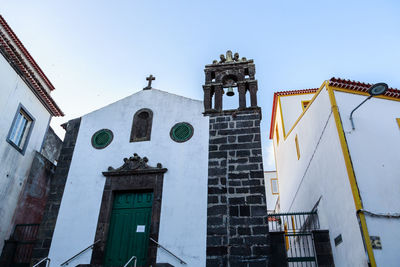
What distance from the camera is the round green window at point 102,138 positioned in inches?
360

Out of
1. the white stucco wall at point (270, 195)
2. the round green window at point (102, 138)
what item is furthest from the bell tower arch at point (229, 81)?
the white stucco wall at point (270, 195)

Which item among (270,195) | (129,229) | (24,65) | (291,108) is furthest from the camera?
(270,195)

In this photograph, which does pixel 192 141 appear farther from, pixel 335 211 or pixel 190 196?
pixel 335 211

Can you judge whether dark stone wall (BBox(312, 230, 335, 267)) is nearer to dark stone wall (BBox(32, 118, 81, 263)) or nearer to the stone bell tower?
the stone bell tower

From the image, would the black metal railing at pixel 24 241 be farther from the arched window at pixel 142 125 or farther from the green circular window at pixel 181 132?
the green circular window at pixel 181 132

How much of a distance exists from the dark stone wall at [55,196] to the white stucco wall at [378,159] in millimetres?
6831

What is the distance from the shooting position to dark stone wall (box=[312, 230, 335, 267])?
7.85 meters

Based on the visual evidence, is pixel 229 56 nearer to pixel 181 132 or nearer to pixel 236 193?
pixel 181 132

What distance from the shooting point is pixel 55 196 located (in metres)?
8.62

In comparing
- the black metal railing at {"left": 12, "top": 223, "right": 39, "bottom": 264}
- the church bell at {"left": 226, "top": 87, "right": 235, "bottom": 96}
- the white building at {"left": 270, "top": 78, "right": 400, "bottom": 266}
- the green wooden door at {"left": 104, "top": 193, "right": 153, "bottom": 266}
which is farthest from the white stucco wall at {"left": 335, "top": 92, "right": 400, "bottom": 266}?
the black metal railing at {"left": 12, "top": 223, "right": 39, "bottom": 264}

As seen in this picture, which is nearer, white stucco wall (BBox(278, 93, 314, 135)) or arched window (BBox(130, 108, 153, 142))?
arched window (BBox(130, 108, 153, 142))

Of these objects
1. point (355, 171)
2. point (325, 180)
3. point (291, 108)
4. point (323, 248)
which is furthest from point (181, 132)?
point (291, 108)

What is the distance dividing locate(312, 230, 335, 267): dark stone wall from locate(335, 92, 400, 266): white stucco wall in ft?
6.18

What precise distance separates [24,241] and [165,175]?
461 cm
